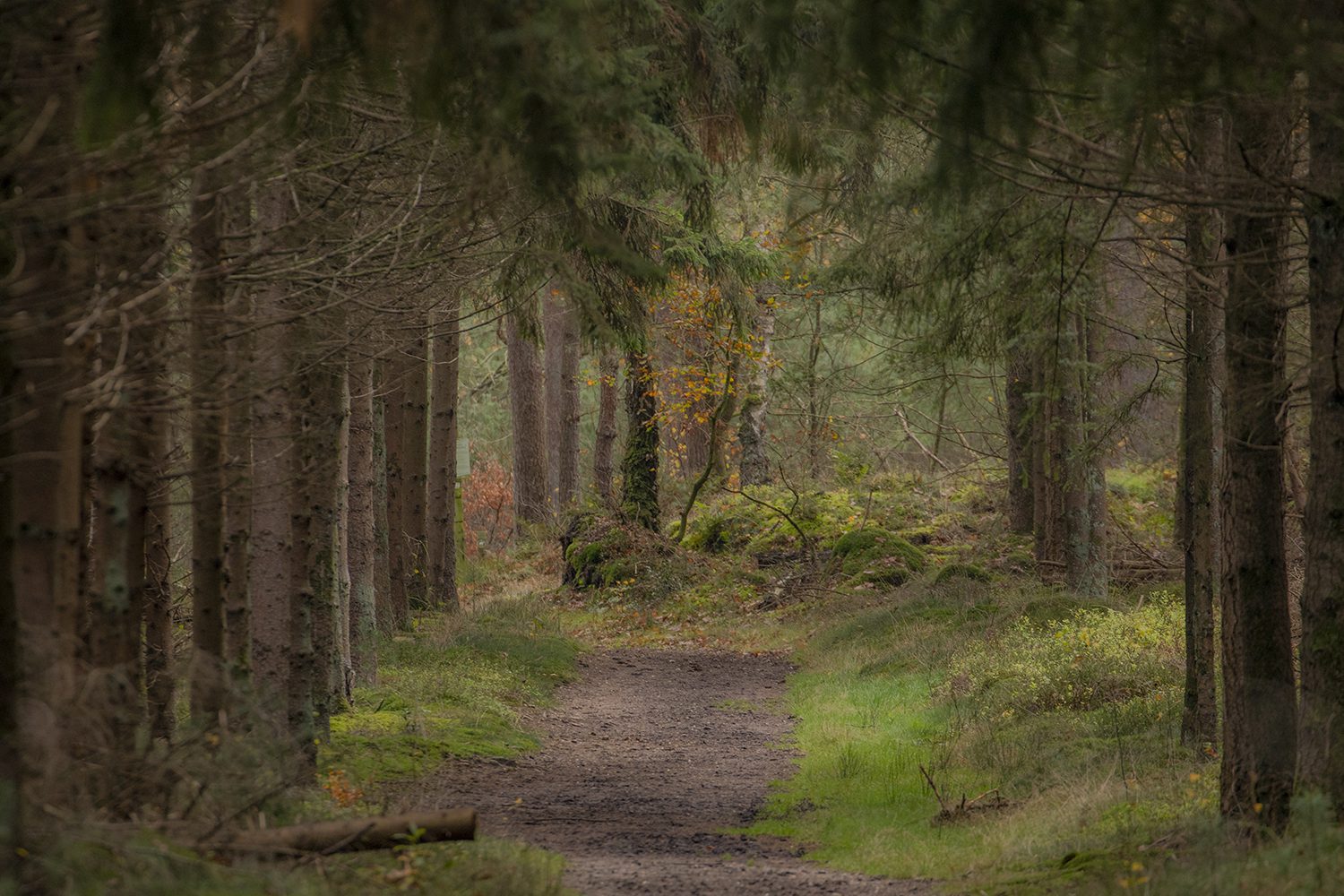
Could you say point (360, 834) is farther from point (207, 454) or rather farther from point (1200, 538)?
point (1200, 538)

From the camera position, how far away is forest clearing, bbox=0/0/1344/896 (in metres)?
4.82

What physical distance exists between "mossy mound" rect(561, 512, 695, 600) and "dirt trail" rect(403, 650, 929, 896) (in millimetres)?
5529

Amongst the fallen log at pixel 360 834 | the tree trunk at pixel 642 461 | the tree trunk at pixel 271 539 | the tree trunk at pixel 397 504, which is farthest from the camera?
the tree trunk at pixel 642 461

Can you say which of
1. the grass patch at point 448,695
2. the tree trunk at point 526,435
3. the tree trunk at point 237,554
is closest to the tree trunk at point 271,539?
the tree trunk at point 237,554

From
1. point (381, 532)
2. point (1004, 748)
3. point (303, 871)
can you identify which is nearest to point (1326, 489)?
point (1004, 748)

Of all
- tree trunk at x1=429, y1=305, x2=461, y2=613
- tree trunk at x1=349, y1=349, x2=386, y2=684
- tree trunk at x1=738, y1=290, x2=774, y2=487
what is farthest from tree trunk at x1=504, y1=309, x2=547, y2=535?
tree trunk at x1=349, y1=349, x2=386, y2=684

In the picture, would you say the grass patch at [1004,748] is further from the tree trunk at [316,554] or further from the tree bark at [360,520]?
the tree bark at [360,520]

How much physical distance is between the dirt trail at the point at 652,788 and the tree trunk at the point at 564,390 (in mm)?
11169

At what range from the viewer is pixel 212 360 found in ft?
21.7

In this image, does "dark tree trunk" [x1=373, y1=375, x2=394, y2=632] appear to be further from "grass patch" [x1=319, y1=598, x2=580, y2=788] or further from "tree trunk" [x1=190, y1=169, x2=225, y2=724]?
"tree trunk" [x1=190, y1=169, x2=225, y2=724]

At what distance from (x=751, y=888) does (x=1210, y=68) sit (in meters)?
4.77

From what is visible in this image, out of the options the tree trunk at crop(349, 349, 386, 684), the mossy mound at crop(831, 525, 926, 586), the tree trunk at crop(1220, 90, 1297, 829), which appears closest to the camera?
the tree trunk at crop(1220, 90, 1297, 829)

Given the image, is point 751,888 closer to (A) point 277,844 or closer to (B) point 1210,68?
(A) point 277,844

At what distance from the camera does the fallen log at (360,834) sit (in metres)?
4.95
